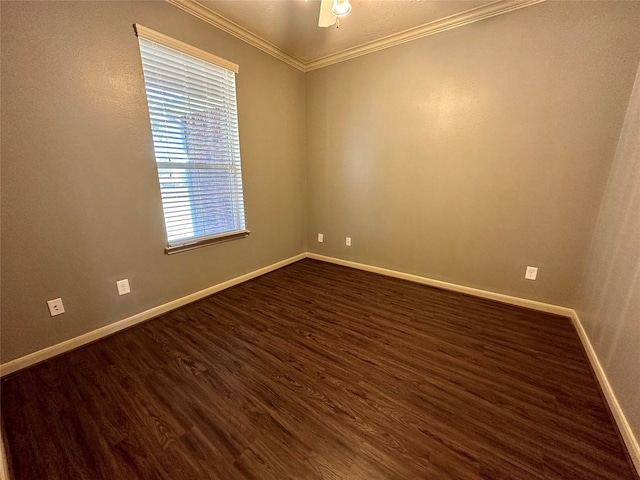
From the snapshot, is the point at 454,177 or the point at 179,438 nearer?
the point at 179,438

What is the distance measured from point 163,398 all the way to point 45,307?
1.06 metres

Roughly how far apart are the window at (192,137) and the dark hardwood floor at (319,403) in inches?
36.0

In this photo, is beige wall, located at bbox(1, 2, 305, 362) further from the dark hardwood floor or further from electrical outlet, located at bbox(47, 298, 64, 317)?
the dark hardwood floor

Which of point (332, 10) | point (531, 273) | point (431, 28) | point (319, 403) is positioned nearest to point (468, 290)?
point (531, 273)

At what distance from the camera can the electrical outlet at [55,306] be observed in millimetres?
1646

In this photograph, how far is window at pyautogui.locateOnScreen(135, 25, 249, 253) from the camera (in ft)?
6.46

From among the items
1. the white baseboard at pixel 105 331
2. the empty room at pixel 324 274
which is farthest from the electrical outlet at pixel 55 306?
the white baseboard at pixel 105 331

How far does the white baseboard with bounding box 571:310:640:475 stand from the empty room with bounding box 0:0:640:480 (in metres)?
0.01

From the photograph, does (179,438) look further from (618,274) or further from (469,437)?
(618,274)

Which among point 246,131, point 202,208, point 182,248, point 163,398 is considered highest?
point 246,131

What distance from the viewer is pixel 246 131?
8.75ft

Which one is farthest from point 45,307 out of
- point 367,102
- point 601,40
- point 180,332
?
point 601,40

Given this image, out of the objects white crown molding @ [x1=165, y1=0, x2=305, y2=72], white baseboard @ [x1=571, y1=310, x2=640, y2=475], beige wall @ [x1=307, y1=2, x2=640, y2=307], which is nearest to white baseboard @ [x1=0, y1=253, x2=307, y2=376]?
beige wall @ [x1=307, y1=2, x2=640, y2=307]

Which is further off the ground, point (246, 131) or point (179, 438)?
point (246, 131)
